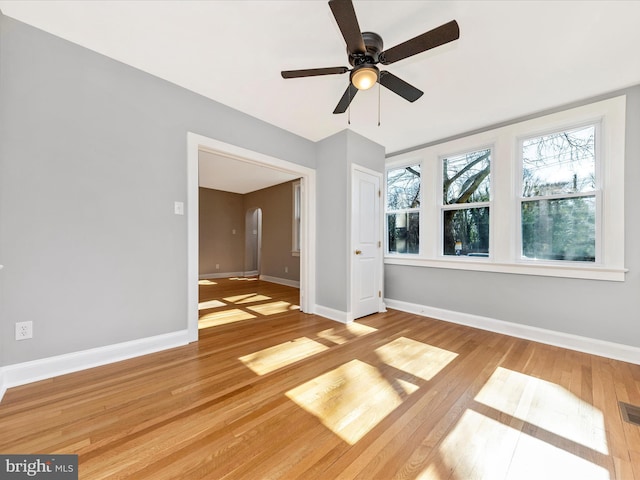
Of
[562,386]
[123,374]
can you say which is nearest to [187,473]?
[123,374]

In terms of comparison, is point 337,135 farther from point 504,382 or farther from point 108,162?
point 504,382

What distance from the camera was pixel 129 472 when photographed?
119 cm

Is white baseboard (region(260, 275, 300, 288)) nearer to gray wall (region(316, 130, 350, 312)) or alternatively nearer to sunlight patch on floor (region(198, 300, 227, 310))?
sunlight patch on floor (region(198, 300, 227, 310))

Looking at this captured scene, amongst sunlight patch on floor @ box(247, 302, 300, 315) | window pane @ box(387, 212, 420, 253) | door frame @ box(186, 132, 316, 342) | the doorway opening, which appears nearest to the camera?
door frame @ box(186, 132, 316, 342)

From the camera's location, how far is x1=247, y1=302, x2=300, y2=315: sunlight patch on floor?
3.98 metres

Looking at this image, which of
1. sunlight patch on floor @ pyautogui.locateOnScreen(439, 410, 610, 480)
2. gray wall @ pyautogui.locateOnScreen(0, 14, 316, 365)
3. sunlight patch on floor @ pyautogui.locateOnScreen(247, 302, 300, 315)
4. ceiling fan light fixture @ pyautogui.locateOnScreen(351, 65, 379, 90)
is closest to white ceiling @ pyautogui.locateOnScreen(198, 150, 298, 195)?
gray wall @ pyautogui.locateOnScreen(0, 14, 316, 365)

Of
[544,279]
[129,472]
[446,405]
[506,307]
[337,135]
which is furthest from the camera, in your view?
[337,135]

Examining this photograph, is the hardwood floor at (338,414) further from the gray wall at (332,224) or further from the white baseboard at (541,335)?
the gray wall at (332,224)

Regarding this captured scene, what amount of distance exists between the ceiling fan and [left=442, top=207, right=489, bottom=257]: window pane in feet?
6.73

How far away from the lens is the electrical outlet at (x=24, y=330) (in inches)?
75.1

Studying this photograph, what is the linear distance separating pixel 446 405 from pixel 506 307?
202 cm

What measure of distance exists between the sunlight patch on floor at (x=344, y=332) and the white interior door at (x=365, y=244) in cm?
29

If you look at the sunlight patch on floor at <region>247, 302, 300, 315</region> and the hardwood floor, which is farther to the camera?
the sunlight patch on floor at <region>247, 302, 300, 315</region>

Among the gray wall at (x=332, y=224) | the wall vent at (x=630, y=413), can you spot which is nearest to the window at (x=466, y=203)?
the gray wall at (x=332, y=224)
